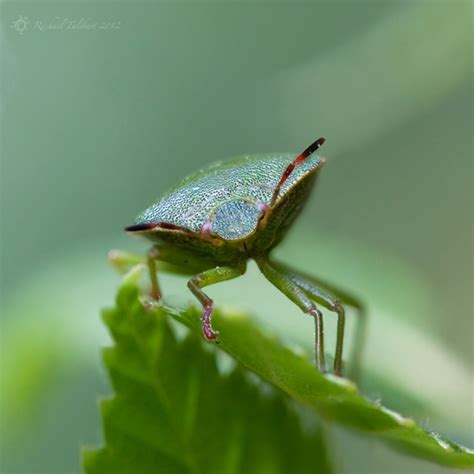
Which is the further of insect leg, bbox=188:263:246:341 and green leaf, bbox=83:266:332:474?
insect leg, bbox=188:263:246:341

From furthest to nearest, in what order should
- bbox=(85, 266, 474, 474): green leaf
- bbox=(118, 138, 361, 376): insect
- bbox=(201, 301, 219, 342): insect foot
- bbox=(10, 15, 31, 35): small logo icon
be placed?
bbox=(10, 15, 31, 35): small logo icon, bbox=(118, 138, 361, 376): insect, bbox=(201, 301, 219, 342): insect foot, bbox=(85, 266, 474, 474): green leaf

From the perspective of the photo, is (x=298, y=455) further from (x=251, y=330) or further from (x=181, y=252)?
(x=181, y=252)

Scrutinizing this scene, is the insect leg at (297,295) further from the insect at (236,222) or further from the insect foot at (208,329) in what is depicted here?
the insect foot at (208,329)

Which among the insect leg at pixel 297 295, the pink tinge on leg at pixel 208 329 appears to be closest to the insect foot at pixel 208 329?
the pink tinge on leg at pixel 208 329

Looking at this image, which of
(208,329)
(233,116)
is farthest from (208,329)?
(233,116)

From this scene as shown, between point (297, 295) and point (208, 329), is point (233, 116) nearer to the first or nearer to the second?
point (297, 295)

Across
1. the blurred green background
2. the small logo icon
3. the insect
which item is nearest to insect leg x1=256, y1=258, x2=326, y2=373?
the insect

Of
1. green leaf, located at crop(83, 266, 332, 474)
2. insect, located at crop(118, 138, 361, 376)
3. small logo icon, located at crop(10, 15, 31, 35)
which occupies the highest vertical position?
small logo icon, located at crop(10, 15, 31, 35)

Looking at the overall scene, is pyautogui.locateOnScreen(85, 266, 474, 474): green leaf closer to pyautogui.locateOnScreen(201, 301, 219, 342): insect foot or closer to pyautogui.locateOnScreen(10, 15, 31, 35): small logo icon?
pyautogui.locateOnScreen(201, 301, 219, 342): insect foot

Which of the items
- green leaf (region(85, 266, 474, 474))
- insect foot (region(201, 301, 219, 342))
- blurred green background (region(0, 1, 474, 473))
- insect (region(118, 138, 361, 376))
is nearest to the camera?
green leaf (region(85, 266, 474, 474))
